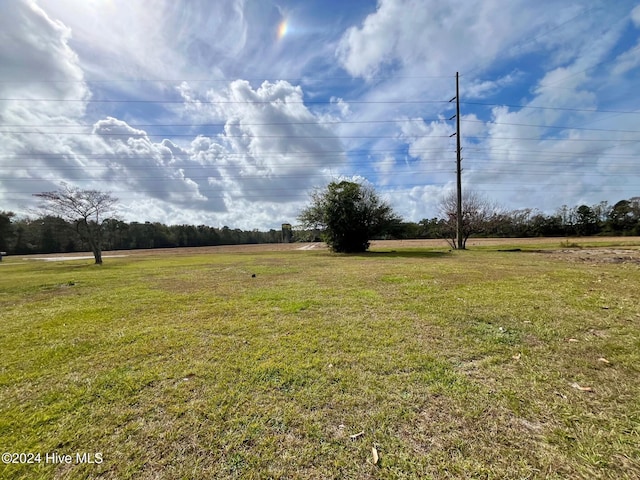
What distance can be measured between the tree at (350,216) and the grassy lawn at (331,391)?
17.3m

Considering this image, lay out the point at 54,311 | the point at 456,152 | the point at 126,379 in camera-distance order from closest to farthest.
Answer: the point at 126,379 → the point at 54,311 → the point at 456,152

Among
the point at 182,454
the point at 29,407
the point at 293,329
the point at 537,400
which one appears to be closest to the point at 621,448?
the point at 537,400

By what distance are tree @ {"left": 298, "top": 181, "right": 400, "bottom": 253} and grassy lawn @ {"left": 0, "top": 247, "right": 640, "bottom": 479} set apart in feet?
56.9

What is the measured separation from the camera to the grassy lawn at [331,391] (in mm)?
1762

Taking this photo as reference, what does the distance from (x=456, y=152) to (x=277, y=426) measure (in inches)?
904

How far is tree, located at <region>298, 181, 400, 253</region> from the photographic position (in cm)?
2231

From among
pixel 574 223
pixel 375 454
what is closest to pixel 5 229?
pixel 375 454

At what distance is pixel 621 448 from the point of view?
1794mm

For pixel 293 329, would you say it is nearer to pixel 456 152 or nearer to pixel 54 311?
pixel 54 311

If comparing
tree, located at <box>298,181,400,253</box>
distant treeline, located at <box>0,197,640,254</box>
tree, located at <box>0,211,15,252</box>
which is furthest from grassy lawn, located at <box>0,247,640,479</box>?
tree, located at <box>0,211,15,252</box>

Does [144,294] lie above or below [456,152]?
below

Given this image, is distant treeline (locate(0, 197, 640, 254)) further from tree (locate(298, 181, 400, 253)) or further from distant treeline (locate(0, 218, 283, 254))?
tree (locate(298, 181, 400, 253))

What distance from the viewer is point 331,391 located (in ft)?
8.32

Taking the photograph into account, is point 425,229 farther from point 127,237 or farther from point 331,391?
point 127,237
